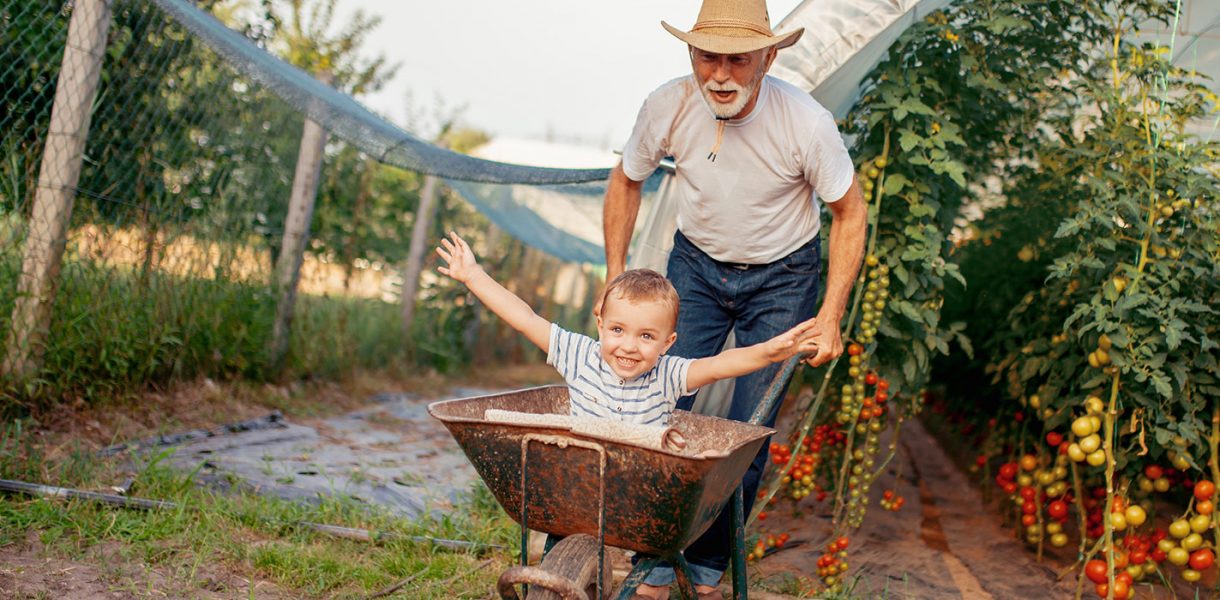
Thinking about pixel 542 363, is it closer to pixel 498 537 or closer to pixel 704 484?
pixel 498 537

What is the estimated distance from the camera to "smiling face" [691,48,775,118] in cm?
265

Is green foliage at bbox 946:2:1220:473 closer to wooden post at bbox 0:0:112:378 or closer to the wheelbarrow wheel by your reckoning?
the wheelbarrow wheel

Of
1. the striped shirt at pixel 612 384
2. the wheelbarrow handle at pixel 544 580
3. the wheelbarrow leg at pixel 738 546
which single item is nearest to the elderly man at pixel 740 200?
the wheelbarrow leg at pixel 738 546

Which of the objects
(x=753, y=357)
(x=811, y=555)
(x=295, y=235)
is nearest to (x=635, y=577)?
(x=753, y=357)

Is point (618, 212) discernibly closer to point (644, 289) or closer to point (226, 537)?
point (644, 289)

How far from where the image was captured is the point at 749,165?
112 inches

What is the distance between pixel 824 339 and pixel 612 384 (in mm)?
532

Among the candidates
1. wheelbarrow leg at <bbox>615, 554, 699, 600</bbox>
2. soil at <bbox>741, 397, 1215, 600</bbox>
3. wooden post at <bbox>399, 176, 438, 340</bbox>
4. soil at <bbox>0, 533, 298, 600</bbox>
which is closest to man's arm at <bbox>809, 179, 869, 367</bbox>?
wheelbarrow leg at <bbox>615, 554, 699, 600</bbox>

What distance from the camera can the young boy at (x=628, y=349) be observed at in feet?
7.77

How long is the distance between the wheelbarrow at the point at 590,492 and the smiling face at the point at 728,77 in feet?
2.96

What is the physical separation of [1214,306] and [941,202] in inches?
36.3

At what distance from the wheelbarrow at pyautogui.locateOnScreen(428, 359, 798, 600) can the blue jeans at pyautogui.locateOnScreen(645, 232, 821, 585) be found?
70 centimetres

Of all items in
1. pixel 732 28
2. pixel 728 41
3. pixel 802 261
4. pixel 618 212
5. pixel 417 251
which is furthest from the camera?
pixel 417 251

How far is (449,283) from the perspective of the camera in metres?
8.20
